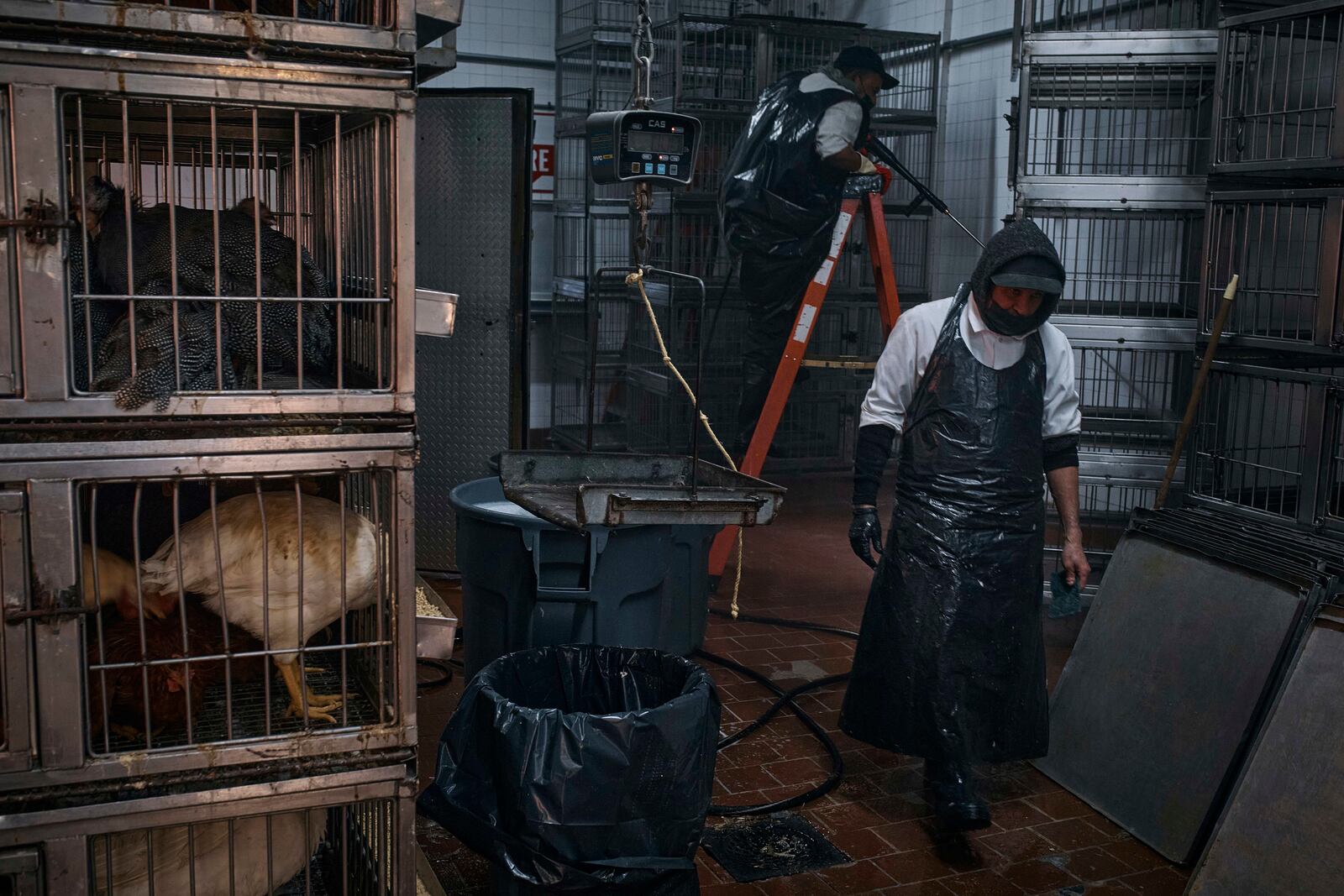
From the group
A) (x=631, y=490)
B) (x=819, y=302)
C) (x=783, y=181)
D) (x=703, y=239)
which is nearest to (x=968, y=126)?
(x=703, y=239)

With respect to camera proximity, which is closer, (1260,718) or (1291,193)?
(1260,718)

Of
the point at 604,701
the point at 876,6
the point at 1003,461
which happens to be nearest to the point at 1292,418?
the point at 1003,461

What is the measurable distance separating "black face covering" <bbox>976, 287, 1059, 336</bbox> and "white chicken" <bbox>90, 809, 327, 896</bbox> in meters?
2.06

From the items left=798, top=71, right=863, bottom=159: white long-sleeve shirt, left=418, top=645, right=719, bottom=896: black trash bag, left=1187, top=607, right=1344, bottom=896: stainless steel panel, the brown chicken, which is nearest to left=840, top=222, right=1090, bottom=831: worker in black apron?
left=1187, top=607, right=1344, bottom=896: stainless steel panel

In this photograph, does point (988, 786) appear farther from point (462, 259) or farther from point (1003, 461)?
point (462, 259)

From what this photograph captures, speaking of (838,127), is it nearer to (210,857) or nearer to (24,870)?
(210,857)

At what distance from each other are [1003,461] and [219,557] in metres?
2.05

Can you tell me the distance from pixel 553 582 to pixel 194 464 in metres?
1.52

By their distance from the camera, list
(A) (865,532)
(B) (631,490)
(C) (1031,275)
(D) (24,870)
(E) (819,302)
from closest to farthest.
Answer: (D) (24,870) → (B) (631,490) → (C) (1031,275) → (A) (865,532) → (E) (819,302)

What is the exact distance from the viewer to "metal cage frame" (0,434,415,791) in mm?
1650

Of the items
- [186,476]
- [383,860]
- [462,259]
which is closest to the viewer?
[186,476]

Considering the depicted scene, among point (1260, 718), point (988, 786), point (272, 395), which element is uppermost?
point (272, 395)

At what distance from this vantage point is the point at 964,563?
3.06 metres

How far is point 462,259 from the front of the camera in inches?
193
